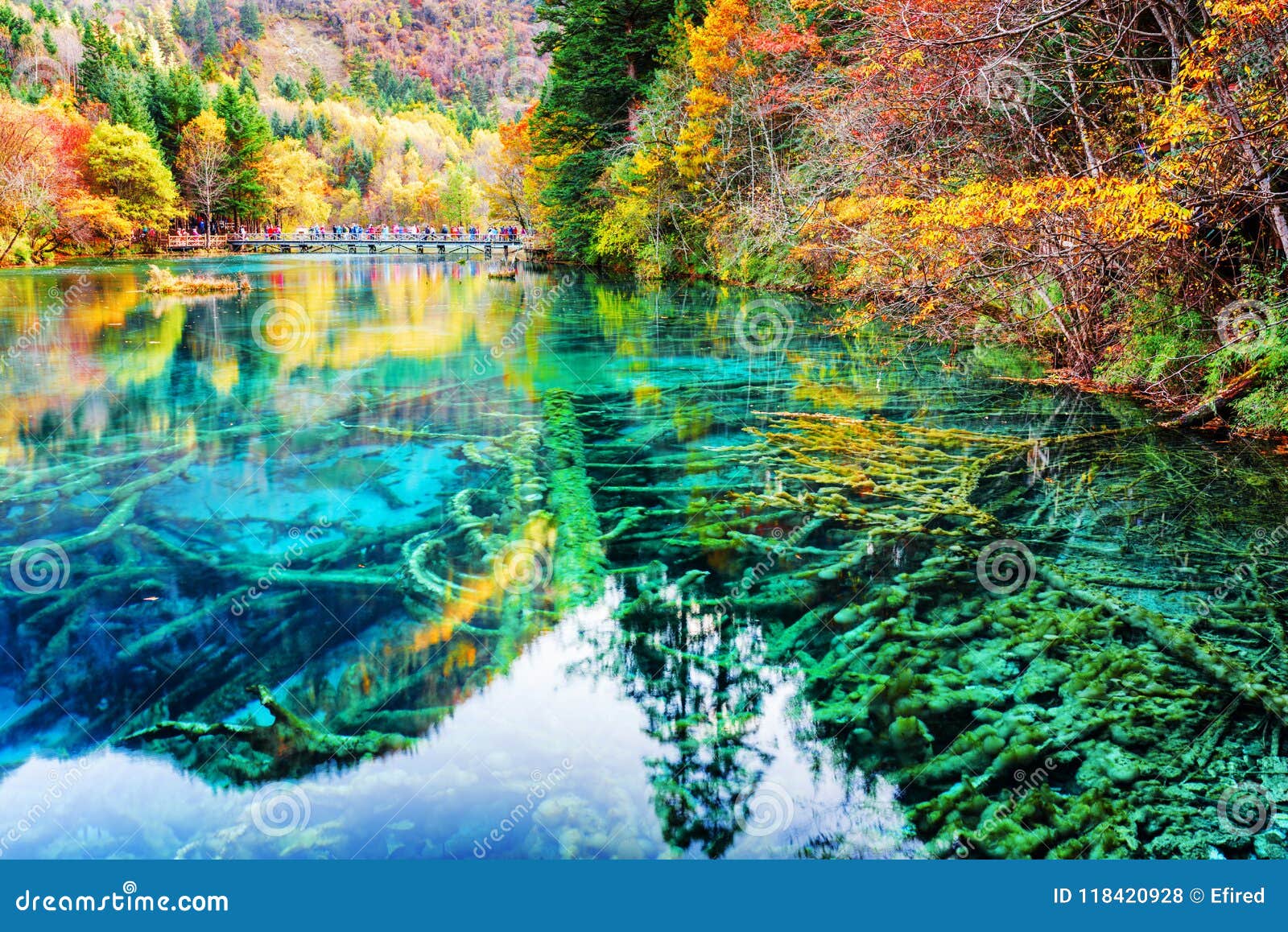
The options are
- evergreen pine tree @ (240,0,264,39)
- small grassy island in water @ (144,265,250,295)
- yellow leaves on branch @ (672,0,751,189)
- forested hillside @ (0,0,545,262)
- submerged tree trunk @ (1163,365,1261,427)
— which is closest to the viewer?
submerged tree trunk @ (1163,365,1261,427)

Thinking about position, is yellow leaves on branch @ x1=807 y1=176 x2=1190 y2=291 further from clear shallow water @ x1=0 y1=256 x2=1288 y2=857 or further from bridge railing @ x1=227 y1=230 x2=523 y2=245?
bridge railing @ x1=227 y1=230 x2=523 y2=245

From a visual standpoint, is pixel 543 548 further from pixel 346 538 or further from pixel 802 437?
pixel 802 437

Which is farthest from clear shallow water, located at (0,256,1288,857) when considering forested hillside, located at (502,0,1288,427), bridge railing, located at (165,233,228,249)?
bridge railing, located at (165,233,228,249)

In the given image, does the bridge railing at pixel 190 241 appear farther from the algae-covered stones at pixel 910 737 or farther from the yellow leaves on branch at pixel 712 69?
the algae-covered stones at pixel 910 737

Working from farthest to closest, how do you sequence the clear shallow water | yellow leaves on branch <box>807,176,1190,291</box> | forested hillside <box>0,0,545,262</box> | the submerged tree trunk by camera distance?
forested hillside <box>0,0,545,262</box> < the submerged tree trunk < yellow leaves on branch <box>807,176,1190,291</box> < the clear shallow water

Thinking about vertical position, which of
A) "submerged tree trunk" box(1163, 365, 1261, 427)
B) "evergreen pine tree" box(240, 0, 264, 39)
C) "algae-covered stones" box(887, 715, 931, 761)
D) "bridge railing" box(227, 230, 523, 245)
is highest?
"evergreen pine tree" box(240, 0, 264, 39)

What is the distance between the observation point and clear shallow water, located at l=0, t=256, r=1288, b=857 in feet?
13.3

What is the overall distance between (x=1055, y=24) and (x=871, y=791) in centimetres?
1015

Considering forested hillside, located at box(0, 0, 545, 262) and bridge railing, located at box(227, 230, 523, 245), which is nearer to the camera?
forested hillside, located at box(0, 0, 545, 262)

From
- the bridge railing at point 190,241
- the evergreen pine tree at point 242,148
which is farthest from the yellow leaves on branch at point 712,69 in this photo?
the evergreen pine tree at point 242,148

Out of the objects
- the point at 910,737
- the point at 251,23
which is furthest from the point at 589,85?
the point at 251,23

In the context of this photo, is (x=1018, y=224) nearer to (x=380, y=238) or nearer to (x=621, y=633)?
(x=621, y=633)

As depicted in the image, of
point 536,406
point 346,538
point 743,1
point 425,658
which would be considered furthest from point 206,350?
point 743,1

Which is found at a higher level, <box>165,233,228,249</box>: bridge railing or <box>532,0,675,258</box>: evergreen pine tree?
<box>532,0,675,258</box>: evergreen pine tree
